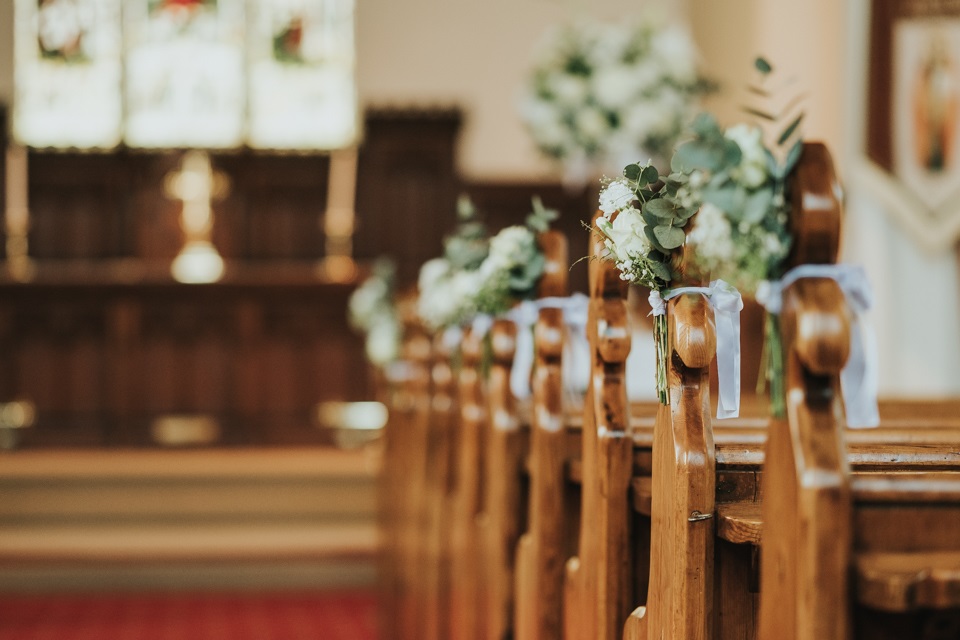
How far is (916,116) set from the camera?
5207 mm

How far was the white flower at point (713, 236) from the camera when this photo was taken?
1297 millimetres

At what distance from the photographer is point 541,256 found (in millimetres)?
2332

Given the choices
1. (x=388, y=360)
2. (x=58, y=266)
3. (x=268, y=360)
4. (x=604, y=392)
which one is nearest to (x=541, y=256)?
(x=604, y=392)

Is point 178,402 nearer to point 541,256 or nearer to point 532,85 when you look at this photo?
point 532,85

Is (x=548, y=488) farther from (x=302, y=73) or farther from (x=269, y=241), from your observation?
(x=302, y=73)

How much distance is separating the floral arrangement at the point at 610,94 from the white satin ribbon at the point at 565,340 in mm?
1718

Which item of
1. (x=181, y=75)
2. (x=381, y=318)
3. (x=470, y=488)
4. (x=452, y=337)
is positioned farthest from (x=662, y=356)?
(x=181, y=75)

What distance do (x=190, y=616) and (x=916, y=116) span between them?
13.0 feet

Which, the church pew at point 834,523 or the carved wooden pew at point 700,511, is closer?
the church pew at point 834,523

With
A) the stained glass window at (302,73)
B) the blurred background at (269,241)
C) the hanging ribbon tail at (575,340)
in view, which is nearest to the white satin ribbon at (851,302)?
the hanging ribbon tail at (575,340)

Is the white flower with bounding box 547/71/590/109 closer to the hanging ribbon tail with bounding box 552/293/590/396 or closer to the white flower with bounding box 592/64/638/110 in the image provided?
the white flower with bounding box 592/64/638/110

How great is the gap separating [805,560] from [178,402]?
6441 mm

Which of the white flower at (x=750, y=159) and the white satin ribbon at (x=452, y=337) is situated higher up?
the white flower at (x=750, y=159)

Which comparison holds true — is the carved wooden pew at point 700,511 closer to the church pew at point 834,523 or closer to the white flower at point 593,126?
the church pew at point 834,523
